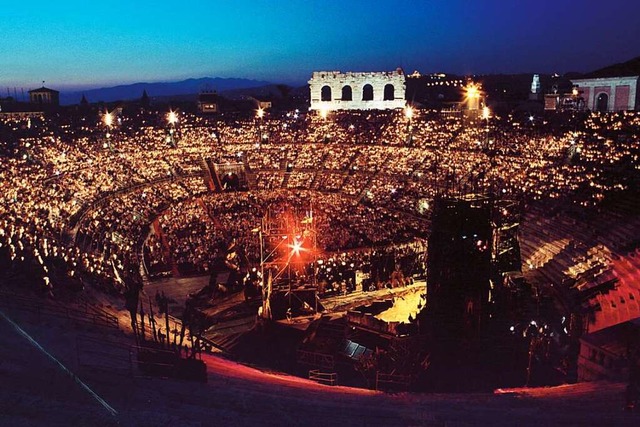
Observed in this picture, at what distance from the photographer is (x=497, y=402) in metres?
10.8

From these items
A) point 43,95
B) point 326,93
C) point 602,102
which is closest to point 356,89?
point 326,93

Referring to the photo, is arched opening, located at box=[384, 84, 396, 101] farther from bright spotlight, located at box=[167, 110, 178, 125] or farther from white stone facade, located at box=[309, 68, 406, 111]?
bright spotlight, located at box=[167, 110, 178, 125]

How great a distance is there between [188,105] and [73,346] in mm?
53333

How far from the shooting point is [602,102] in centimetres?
4375

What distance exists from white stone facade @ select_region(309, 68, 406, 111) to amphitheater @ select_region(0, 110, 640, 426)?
17.8 ft

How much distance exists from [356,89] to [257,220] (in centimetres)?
3025

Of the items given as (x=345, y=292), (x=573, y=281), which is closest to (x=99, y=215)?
(x=345, y=292)

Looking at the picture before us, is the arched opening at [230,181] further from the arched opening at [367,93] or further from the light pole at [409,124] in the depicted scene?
the arched opening at [367,93]

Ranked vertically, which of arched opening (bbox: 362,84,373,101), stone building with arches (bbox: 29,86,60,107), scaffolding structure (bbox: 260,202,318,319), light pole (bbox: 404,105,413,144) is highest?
stone building with arches (bbox: 29,86,60,107)

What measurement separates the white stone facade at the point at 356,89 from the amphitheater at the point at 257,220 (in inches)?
214

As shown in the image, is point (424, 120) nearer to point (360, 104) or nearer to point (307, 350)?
point (360, 104)

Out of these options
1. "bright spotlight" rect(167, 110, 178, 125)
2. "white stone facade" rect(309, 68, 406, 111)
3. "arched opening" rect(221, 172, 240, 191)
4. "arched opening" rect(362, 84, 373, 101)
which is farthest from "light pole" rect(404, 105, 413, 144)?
"bright spotlight" rect(167, 110, 178, 125)

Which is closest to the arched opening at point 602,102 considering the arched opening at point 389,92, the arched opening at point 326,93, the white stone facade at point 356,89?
the white stone facade at point 356,89

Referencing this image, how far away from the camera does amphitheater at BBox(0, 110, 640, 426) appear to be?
9203 mm
